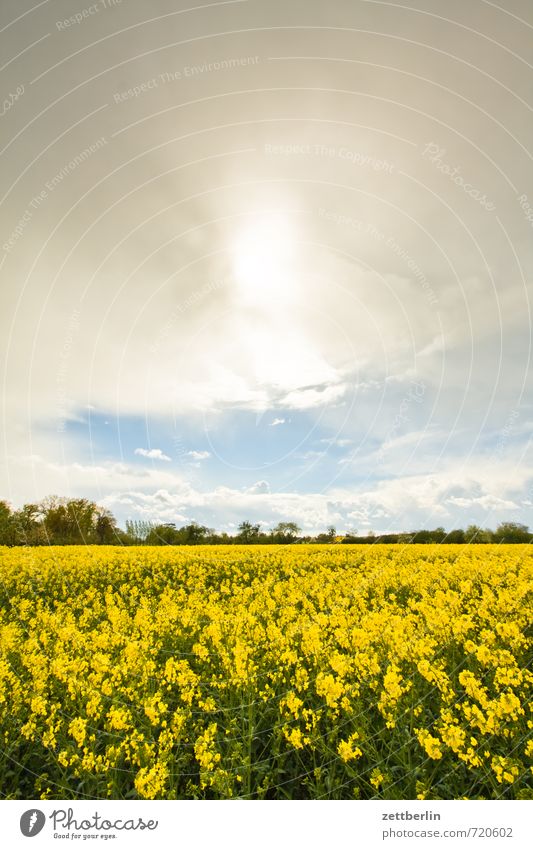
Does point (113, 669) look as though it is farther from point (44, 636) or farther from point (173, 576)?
point (173, 576)

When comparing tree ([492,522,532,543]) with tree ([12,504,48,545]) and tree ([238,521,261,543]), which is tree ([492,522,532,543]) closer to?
tree ([238,521,261,543])

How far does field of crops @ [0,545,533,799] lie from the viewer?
178 inches
